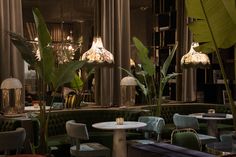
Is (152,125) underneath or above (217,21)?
underneath

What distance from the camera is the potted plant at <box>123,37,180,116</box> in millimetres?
6973

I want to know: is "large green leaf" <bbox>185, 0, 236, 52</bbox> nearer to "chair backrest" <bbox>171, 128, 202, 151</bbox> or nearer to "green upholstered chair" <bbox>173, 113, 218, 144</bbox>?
"chair backrest" <bbox>171, 128, 202, 151</bbox>

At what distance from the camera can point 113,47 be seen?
7551 mm

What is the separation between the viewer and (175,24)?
30.6ft

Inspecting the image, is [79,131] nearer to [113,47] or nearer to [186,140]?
[186,140]

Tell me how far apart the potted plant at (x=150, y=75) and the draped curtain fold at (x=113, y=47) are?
377 mm

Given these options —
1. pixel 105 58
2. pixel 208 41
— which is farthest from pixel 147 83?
pixel 208 41

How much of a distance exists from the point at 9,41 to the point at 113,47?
6.46ft

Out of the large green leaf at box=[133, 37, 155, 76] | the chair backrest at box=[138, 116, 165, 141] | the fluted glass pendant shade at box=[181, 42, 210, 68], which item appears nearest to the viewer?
the chair backrest at box=[138, 116, 165, 141]

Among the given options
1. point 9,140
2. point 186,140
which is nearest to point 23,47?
point 9,140

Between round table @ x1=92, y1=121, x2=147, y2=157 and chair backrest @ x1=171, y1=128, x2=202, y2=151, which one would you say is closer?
chair backrest @ x1=171, y1=128, x2=202, y2=151

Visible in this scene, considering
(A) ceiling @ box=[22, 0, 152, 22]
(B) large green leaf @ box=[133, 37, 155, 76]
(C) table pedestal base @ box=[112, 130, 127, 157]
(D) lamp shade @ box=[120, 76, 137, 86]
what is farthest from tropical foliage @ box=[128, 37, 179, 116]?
(A) ceiling @ box=[22, 0, 152, 22]

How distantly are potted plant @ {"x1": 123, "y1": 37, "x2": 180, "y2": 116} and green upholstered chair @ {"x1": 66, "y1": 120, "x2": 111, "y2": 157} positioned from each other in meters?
1.86

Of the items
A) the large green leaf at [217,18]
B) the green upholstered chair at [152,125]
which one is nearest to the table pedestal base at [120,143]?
the green upholstered chair at [152,125]
